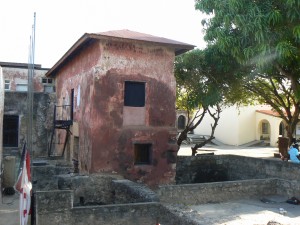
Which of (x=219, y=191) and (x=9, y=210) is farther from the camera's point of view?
(x=219, y=191)

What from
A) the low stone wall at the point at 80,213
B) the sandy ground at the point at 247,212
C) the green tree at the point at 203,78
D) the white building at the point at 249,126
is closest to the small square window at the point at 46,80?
the green tree at the point at 203,78

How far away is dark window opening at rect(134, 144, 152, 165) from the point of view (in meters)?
13.0

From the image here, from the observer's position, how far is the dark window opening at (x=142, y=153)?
13.0 meters

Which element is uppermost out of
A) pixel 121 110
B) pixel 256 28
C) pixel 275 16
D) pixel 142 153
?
pixel 275 16

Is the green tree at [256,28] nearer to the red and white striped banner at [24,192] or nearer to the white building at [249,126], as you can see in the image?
the red and white striped banner at [24,192]

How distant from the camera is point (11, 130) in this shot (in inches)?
787

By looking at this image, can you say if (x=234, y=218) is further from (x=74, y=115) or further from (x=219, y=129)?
(x=219, y=129)

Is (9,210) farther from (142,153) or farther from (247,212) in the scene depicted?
(247,212)

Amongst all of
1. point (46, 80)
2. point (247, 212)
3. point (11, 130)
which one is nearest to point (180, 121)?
point (46, 80)

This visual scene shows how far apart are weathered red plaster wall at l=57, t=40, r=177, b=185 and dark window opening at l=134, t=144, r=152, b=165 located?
0.22 m

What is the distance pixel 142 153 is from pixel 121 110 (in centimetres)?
189

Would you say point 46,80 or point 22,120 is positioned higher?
point 46,80

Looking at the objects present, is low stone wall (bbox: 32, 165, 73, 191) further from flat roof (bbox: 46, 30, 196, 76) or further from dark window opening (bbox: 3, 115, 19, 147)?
dark window opening (bbox: 3, 115, 19, 147)

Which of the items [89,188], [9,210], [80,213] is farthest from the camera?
[89,188]
